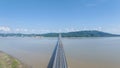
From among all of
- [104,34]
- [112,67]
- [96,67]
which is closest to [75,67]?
[96,67]

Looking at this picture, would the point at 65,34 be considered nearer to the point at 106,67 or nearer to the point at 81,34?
the point at 81,34

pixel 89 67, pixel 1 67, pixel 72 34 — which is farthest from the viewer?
pixel 72 34

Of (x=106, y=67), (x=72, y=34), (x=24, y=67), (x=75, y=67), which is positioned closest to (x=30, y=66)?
(x=24, y=67)

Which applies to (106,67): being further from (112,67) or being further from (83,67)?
(83,67)

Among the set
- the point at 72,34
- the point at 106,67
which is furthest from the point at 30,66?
the point at 72,34

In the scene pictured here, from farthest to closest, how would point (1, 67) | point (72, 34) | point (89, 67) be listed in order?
1. point (72, 34)
2. point (89, 67)
3. point (1, 67)

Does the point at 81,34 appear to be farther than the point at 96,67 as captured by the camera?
Yes

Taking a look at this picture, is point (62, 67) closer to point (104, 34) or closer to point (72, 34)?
point (72, 34)

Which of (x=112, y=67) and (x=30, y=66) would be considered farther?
(x=30, y=66)
